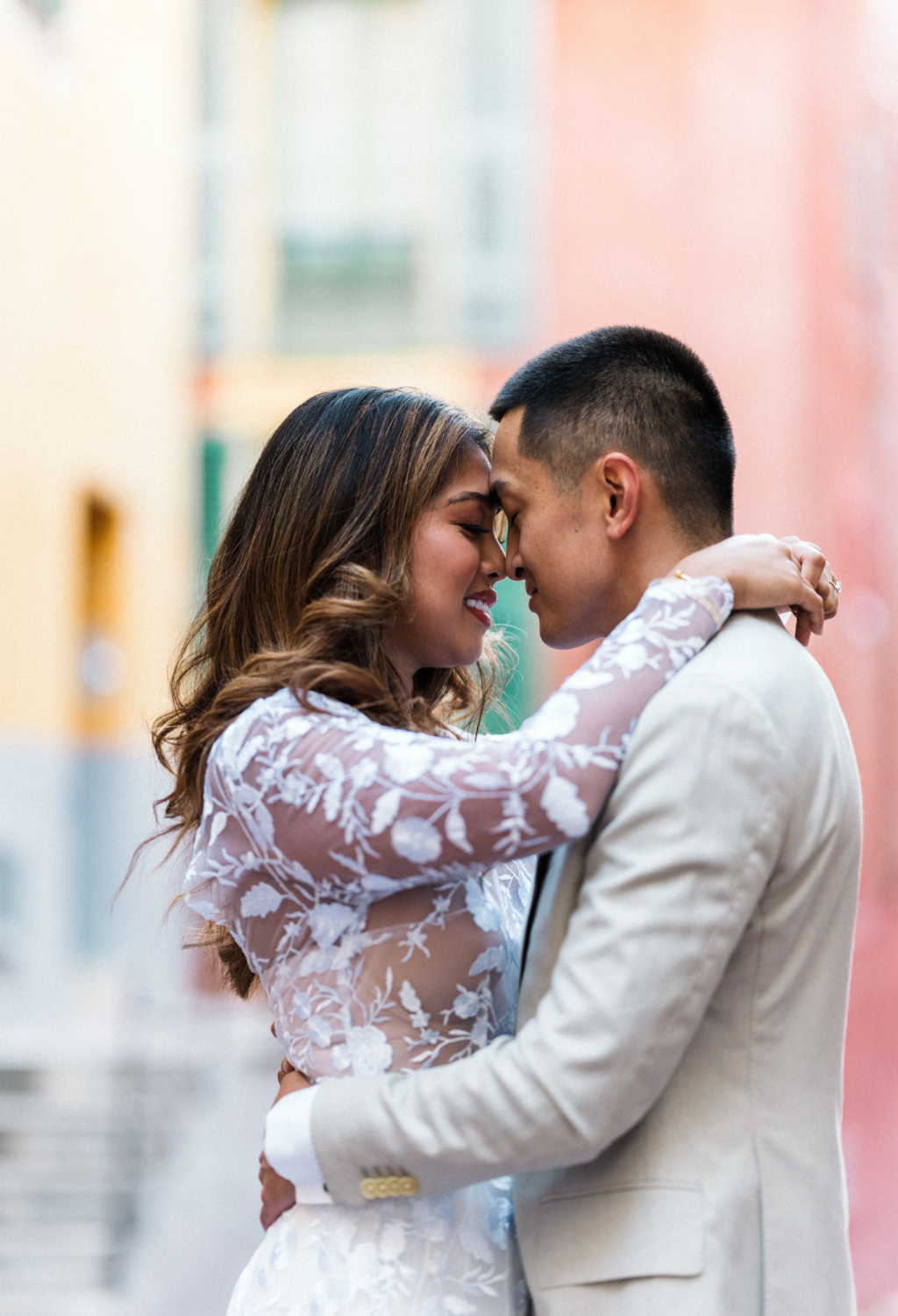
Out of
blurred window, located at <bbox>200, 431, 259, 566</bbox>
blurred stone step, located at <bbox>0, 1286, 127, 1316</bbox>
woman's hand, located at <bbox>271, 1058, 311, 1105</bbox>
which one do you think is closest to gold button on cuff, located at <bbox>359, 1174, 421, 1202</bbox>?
woman's hand, located at <bbox>271, 1058, 311, 1105</bbox>

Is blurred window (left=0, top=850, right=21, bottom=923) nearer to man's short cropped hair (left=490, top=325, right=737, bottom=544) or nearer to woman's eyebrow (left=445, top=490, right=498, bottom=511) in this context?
woman's eyebrow (left=445, top=490, right=498, bottom=511)

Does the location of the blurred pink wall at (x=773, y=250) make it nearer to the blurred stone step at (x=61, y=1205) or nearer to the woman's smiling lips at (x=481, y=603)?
the blurred stone step at (x=61, y=1205)

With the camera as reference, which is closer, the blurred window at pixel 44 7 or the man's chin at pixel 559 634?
the man's chin at pixel 559 634

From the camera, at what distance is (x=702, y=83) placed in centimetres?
517

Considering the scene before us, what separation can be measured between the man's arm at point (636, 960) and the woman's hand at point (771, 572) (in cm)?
16

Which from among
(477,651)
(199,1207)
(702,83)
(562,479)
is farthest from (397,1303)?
(702,83)

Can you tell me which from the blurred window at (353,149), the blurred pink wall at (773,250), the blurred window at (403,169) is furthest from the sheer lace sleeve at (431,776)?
the blurred window at (353,149)

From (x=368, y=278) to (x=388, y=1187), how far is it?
4.79m

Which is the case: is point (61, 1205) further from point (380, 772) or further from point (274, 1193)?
point (380, 772)

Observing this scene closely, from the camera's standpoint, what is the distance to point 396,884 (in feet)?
4.18

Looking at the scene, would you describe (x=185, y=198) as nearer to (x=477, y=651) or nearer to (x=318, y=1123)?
(x=477, y=651)

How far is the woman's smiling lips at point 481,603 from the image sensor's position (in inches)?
63.4

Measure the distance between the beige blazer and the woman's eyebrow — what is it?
42 centimetres

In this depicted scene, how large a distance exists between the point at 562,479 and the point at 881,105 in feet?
14.7
